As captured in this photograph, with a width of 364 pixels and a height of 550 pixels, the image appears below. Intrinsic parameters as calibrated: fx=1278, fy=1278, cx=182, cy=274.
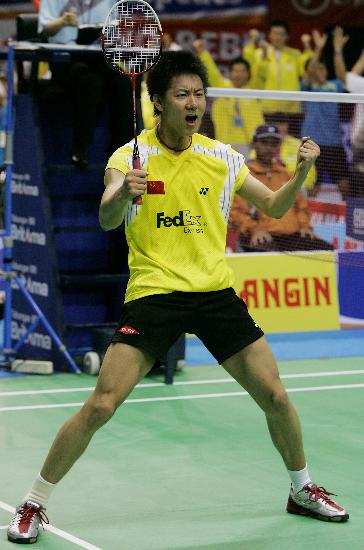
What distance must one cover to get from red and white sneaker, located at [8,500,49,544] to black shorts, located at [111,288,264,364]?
915mm

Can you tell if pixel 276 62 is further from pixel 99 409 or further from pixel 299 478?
A: pixel 99 409

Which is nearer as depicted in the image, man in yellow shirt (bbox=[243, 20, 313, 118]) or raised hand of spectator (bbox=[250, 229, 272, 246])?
raised hand of spectator (bbox=[250, 229, 272, 246])

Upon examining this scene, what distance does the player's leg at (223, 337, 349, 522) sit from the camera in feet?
20.7

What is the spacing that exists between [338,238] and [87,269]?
255 centimetres

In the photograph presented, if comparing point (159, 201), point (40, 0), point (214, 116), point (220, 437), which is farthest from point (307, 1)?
point (159, 201)

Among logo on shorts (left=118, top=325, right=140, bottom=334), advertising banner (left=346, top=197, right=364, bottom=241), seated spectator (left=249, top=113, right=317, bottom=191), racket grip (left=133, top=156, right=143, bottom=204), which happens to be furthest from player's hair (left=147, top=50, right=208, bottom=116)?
seated spectator (left=249, top=113, right=317, bottom=191)

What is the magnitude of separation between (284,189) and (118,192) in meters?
0.90

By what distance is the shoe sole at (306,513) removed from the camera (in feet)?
21.5

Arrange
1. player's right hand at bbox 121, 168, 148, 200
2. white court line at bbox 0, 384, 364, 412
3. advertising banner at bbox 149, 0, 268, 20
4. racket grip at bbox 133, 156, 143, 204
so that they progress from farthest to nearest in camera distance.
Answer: advertising banner at bbox 149, 0, 268, 20
white court line at bbox 0, 384, 364, 412
racket grip at bbox 133, 156, 143, 204
player's right hand at bbox 121, 168, 148, 200

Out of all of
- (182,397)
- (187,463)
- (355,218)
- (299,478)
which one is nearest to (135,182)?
(299,478)

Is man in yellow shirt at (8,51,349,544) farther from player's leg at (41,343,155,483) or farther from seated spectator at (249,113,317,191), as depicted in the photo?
seated spectator at (249,113,317,191)

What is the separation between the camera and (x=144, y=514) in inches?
264

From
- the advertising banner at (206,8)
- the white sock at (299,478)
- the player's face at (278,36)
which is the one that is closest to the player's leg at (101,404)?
the white sock at (299,478)

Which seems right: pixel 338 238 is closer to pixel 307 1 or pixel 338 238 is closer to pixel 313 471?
pixel 313 471
